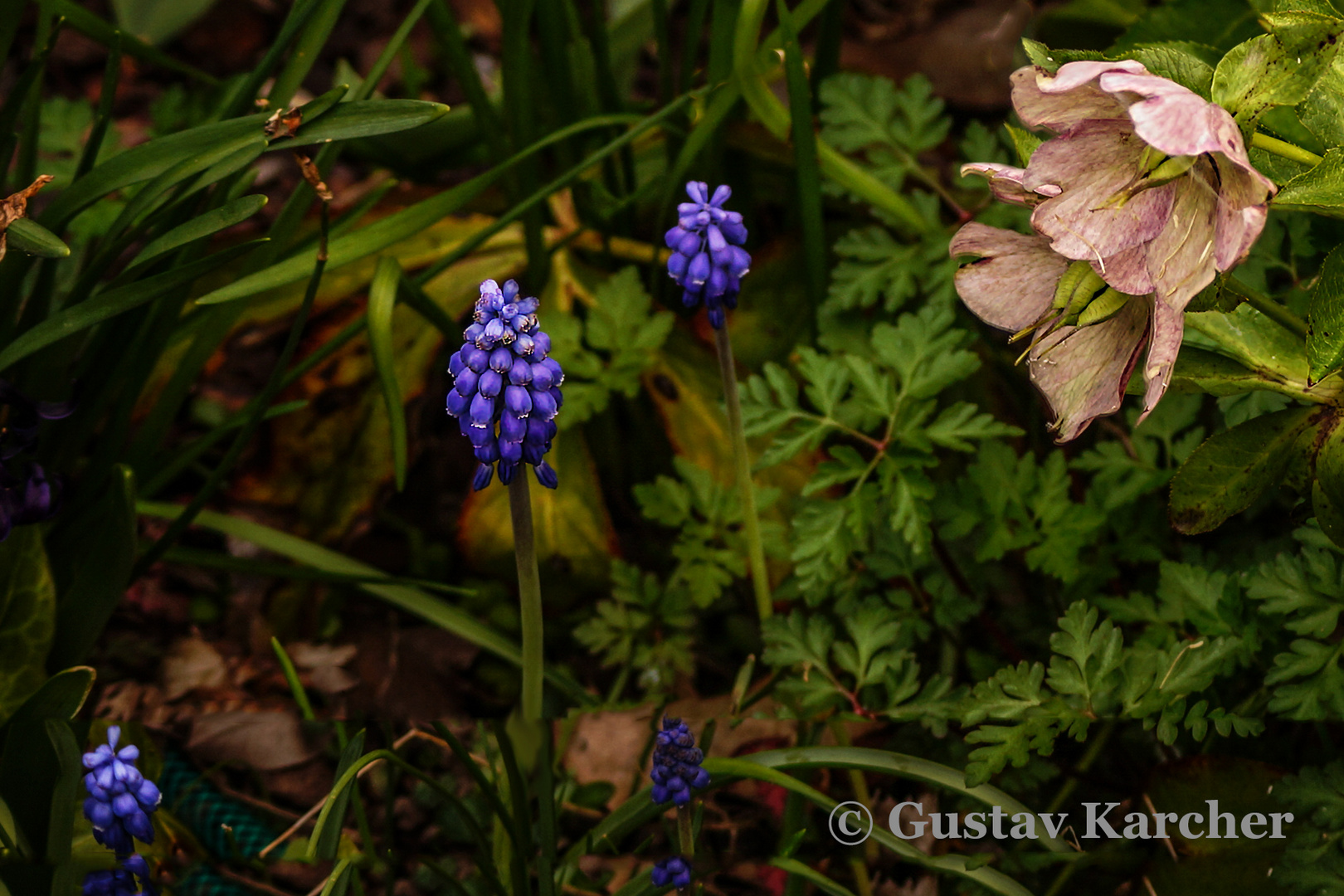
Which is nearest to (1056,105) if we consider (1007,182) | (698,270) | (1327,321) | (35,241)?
(1007,182)

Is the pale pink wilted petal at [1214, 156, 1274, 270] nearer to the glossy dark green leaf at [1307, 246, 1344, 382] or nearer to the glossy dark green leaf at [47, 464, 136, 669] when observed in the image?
the glossy dark green leaf at [1307, 246, 1344, 382]

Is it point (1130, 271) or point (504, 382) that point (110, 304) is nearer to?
point (504, 382)

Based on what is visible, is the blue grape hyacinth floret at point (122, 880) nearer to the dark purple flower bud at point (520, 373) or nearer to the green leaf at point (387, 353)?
the green leaf at point (387, 353)

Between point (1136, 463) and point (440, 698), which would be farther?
point (440, 698)

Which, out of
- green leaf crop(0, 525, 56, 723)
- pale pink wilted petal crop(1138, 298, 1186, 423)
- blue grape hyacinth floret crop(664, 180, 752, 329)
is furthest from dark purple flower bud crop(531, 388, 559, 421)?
green leaf crop(0, 525, 56, 723)

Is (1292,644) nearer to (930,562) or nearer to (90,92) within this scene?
(930,562)

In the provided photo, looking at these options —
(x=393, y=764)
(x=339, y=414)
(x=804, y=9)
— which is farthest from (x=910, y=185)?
(x=393, y=764)
